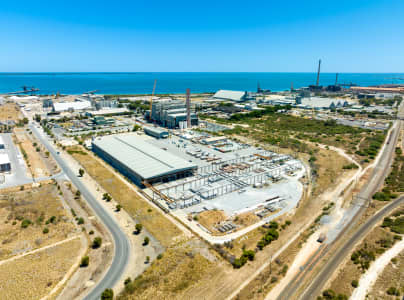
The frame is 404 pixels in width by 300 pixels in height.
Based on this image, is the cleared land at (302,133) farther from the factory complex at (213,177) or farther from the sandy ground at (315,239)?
the sandy ground at (315,239)

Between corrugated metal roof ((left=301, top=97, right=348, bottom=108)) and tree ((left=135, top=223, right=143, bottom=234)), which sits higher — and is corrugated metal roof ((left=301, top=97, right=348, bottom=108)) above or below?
above

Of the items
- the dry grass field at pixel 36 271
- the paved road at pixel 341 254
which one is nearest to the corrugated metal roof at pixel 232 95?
the paved road at pixel 341 254

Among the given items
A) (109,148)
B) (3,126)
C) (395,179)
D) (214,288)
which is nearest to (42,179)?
(109,148)

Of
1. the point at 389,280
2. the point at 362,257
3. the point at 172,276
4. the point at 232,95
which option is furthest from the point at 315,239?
the point at 232,95

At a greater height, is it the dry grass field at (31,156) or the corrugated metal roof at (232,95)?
the corrugated metal roof at (232,95)

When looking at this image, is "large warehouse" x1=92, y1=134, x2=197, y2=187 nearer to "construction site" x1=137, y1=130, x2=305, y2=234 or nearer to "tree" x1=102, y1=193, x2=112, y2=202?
"construction site" x1=137, y1=130, x2=305, y2=234

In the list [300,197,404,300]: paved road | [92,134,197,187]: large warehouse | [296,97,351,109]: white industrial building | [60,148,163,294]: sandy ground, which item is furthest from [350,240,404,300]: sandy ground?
[296,97,351,109]: white industrial building
